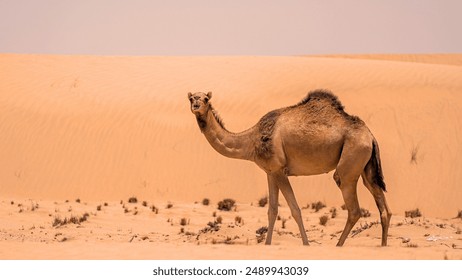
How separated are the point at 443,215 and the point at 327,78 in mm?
10814

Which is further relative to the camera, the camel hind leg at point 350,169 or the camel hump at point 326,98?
the camel hump at point 326,98

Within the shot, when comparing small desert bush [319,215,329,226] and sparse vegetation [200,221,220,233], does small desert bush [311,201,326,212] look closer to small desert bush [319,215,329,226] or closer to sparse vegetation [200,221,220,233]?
small desert bush [319,215,329,226]

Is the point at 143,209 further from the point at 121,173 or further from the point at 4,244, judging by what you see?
the point at 4,244

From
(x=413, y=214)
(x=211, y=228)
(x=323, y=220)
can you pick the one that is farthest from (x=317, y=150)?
(x=413, y=214)

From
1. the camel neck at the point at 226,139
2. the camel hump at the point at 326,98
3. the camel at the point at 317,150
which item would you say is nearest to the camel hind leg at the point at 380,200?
the camel at the point at 317,150

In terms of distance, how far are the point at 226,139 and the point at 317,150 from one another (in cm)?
175

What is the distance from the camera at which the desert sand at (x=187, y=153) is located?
61.1 feet

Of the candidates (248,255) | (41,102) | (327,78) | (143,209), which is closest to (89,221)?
(143,209)

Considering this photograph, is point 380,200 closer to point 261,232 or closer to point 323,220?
point 261,232

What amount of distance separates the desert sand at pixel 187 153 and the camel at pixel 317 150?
2.72 m

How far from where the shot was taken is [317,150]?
1353 centimetres

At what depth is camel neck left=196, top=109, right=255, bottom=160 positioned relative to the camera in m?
14.2

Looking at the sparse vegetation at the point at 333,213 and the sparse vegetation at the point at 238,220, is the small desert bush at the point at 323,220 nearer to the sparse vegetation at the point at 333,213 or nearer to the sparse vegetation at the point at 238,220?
the sparse vegetation at the point at 333,213

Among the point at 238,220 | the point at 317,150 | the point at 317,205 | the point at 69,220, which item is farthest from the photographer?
the point at 317,205
